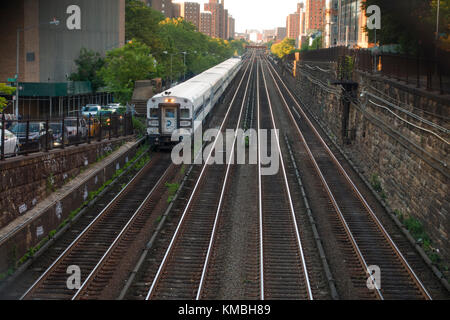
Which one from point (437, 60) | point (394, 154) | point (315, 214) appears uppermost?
point (437, 60)

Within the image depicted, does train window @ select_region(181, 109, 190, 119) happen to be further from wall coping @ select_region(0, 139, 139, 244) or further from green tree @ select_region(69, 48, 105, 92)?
green tree @ select_region(69, 48, 105, 92)

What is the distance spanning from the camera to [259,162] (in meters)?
27.4

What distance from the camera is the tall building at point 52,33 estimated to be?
4381 centimetres

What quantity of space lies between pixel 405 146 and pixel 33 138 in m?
12.4

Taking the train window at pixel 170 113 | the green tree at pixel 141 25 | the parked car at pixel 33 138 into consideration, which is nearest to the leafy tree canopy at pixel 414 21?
the train window at pixel 170 113

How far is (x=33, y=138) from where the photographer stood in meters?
18.0

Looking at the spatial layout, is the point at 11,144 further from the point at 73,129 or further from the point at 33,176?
the point at 73,129

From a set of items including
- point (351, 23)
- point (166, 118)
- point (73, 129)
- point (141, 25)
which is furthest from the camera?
point (351, 23)

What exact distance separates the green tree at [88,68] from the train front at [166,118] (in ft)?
77.4

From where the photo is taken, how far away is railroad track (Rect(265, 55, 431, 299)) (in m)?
13.3

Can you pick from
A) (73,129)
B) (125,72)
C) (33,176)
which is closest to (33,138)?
(33,176)

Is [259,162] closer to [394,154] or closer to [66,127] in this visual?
[394,154]

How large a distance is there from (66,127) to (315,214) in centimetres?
1007
